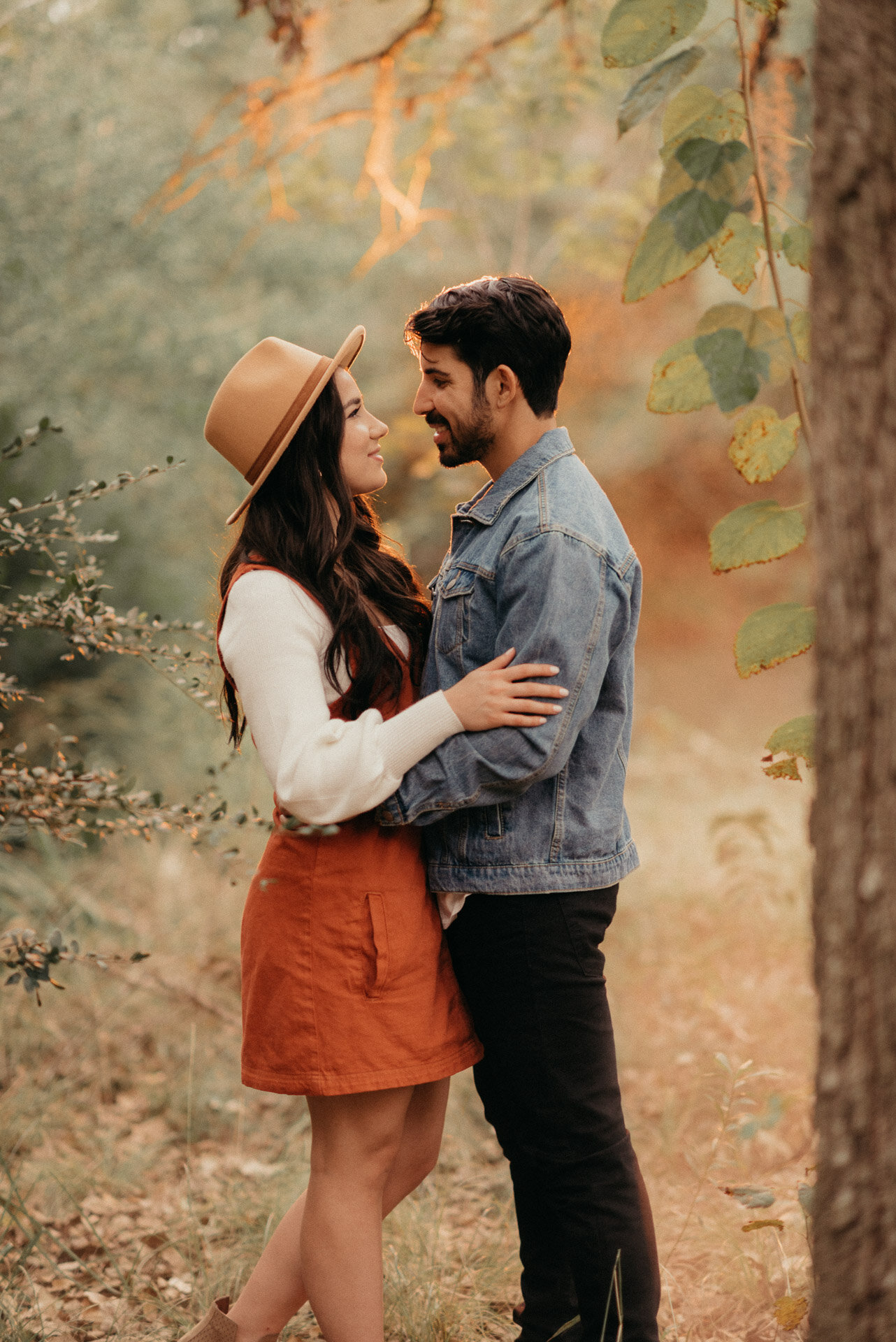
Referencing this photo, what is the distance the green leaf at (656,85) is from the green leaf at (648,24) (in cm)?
5

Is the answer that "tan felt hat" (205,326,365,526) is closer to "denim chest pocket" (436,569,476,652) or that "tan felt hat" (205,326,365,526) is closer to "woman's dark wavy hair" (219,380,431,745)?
"woman's dark wavy hair" (219,380,431,745)

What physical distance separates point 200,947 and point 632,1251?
239cm

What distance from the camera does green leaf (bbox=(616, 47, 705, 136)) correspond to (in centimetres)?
146

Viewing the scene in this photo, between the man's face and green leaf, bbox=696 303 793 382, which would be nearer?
green leaf, bbox=696 303 793 382

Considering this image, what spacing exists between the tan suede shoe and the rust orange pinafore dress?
0.51 m

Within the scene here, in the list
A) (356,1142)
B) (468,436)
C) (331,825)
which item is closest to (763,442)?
(468,436)

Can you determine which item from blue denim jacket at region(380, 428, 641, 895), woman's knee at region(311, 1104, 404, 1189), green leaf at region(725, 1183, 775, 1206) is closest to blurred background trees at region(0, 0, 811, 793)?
blue denim jacket at region(380, 428, 641, 895)

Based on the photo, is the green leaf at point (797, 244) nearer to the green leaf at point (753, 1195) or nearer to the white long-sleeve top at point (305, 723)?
the white long-sleeve top at point (305, 723)

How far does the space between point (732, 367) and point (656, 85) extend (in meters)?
0.42

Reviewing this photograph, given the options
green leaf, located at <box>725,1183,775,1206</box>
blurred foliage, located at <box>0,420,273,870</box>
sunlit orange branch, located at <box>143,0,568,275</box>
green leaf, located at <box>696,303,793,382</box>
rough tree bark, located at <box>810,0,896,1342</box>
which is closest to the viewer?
rough tree bark, located at <box>810,0,896,1342</box>

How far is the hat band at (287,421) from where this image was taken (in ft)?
5.80

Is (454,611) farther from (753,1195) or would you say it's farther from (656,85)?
(753,1195)

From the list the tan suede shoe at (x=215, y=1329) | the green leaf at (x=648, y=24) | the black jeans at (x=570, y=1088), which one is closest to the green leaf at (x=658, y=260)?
the green leaf at (x=648, y=24)

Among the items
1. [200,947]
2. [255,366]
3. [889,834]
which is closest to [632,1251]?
[889,834]
